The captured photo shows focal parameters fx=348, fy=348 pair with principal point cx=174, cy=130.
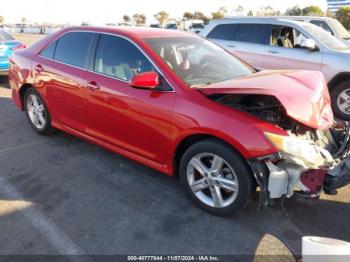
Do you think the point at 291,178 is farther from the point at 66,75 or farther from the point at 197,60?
the point at 66,75

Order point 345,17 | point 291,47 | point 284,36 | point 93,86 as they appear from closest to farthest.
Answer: point 93,86 < point 291,47 < point 284,36 < point 345,17

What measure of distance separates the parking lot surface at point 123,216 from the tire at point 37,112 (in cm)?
84

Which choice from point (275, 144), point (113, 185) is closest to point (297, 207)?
point (275, 144)

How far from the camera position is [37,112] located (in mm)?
5227

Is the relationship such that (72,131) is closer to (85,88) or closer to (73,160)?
(73,160)

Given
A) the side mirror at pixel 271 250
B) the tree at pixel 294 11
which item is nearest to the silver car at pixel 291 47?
the side mirror at pixel 271 250

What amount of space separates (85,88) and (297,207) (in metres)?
2.67

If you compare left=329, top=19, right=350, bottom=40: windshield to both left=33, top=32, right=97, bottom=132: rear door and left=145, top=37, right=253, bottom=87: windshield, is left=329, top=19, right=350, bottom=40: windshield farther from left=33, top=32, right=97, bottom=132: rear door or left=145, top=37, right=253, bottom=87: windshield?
left=33, top=32, right=97, bottom=132: rear door

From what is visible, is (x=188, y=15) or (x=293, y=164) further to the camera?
(x=188, y=15)

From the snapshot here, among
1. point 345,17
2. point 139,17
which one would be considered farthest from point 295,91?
point 139,17

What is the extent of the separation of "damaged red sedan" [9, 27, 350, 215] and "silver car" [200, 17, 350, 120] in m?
3.20

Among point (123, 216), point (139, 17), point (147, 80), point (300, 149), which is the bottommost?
point (123, 216)

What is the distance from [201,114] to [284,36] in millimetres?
5172

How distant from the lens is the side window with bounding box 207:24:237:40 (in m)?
8.16
